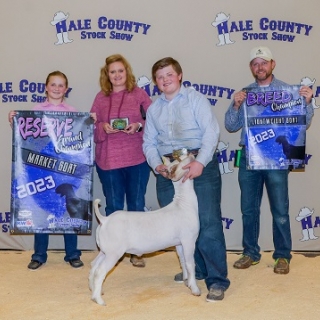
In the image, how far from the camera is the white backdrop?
4422 mm

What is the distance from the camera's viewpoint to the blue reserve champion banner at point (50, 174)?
3.82 metres

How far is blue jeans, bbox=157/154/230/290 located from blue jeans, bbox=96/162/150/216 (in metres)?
0.81

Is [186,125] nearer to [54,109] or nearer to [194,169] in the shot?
[194,169]

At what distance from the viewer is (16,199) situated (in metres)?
3.82

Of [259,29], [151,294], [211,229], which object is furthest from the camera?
[259,29]

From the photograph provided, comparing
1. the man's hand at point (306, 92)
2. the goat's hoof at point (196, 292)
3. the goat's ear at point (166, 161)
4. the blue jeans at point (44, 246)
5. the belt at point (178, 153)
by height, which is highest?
the man's hand at point (306, 92)

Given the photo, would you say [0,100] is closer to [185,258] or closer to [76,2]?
[76,2]

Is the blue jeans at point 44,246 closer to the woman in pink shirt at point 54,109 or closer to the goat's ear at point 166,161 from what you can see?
the woman in pink shirt at point 54,109

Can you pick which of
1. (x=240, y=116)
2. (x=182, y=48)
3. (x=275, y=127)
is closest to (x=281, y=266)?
(x=275, y=127)

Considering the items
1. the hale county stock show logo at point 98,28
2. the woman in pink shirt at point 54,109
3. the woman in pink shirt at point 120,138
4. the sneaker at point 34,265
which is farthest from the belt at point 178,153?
the hale county stock show logo at point 98,28

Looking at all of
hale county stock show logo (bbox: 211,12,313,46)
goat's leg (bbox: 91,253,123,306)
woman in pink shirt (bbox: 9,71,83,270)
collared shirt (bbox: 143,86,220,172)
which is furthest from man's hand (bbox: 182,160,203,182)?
hale county stock show logo (bbox: 211,12,313,46)

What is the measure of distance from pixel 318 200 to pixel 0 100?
2.97 m

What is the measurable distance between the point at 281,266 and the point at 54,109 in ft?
6.94

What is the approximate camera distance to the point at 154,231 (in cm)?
318
